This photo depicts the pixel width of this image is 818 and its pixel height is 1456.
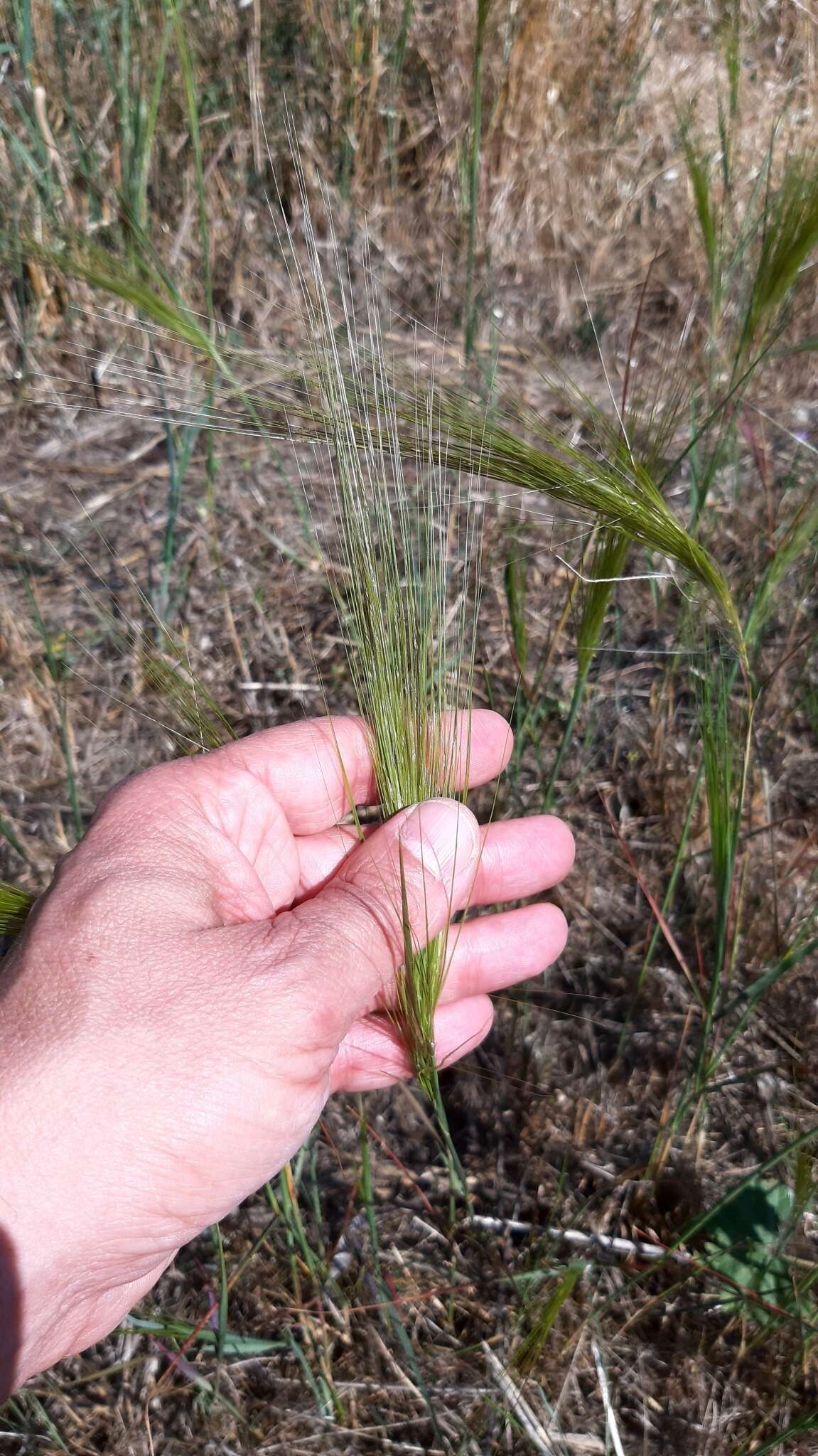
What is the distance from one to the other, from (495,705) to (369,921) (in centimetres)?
68

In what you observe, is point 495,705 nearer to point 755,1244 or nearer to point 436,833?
point 436,833

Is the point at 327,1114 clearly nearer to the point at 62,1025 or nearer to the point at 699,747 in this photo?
the point at 62,1025

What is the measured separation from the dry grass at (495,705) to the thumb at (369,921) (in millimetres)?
178

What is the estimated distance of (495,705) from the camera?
1611mm

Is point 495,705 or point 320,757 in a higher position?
point 320,757

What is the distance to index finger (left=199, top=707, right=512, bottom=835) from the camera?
3.98 feet

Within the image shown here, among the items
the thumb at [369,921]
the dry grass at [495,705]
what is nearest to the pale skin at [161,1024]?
the thumb at [369,921]

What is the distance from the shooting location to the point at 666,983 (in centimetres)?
142

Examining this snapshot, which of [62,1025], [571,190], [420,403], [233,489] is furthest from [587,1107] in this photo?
[571,190]


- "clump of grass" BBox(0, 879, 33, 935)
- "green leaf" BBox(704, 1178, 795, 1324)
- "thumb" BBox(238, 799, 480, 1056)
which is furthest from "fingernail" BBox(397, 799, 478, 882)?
"green leaf" BBox(704, 1178, 795, 1324)

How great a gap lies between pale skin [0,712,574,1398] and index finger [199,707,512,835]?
0.08 metres

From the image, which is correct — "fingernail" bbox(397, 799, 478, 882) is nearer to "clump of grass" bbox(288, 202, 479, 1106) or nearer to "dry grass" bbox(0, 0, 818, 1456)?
"clump of grass" bbox(288, 202, 479, 1106)

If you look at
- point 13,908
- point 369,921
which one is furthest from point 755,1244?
point 13,908

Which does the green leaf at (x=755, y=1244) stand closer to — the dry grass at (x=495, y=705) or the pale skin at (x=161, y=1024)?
the dry grass at (x=495, y=705)
